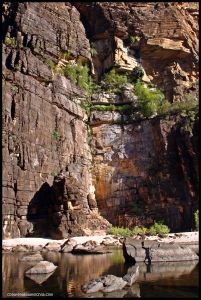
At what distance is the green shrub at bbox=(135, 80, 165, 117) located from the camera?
4239 cm

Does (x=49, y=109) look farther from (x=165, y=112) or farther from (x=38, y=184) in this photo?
(x=165, y=112)

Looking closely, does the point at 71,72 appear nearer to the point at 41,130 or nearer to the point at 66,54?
the point at 66,54

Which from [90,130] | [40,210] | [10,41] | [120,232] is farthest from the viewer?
[90,130]

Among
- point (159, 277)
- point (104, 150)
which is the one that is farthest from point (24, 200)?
point (159, 277)

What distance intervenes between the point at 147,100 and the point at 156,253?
28441 millimetres

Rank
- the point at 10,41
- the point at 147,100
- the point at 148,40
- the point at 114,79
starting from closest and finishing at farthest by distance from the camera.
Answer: the point at 10,41, the point at 147,100, the point at 114,79, the point at 148,40

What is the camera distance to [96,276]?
14.1 metres

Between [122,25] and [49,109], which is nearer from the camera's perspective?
[49,109]

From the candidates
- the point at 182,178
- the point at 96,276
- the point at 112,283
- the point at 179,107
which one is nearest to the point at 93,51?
the point at 179,107

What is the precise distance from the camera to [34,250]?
23.5m

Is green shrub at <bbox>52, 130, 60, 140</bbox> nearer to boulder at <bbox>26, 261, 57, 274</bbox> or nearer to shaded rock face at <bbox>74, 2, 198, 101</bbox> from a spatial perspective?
shaded rock face at <bbox>74, 2, 198, 101</bbox>

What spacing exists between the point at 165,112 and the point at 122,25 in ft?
50.1

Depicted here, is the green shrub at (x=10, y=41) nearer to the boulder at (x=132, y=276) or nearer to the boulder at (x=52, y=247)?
the boulder at (x=52, y=247)

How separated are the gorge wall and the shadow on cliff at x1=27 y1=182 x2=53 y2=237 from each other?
0.29 ft
